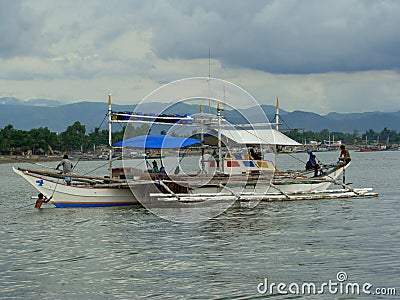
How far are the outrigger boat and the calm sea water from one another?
1.30 metres

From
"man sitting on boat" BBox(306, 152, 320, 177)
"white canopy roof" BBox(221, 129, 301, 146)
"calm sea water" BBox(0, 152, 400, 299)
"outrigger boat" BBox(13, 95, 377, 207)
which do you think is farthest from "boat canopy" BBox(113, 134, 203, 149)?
"man sitting on boat" BBox(306, 152, 320, 177)

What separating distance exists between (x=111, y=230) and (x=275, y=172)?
13.0 m

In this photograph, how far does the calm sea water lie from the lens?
16953mm

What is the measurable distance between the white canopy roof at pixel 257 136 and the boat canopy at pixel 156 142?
2.48 metres

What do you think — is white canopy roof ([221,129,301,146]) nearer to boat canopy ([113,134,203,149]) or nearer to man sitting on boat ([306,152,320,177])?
man sitting on boat ([306,152,320,177])

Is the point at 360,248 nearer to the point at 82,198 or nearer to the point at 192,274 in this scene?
the point at 192,274

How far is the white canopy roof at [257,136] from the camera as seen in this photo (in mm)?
35200

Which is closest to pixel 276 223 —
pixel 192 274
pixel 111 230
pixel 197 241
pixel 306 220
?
pixel 306 220

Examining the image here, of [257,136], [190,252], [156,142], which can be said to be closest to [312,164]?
[257,136]

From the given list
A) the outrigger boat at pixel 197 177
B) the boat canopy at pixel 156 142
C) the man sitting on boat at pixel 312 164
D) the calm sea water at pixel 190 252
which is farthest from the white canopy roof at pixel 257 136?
the calm sea water at pixel 190 252

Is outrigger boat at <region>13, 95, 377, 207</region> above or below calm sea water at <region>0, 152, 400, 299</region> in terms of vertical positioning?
above

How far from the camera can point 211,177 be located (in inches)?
1310

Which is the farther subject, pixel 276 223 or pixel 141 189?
pixel 141 189

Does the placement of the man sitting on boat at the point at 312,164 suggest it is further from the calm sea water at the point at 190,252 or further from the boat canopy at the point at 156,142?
the boat canopy at the point at 156,142
